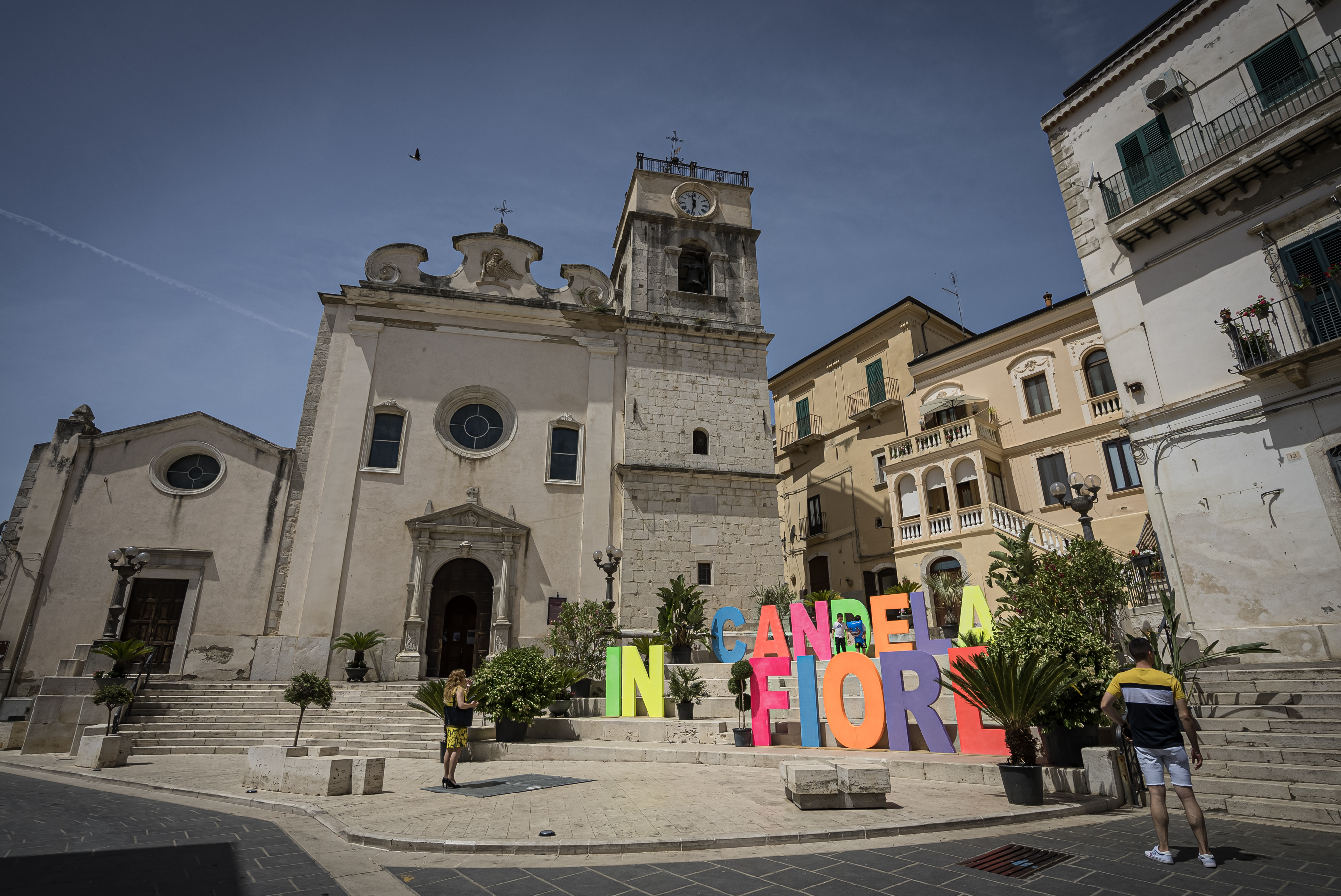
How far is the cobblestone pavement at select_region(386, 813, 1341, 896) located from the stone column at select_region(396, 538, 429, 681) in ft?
43.4

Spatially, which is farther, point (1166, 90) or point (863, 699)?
point (1166, 90)

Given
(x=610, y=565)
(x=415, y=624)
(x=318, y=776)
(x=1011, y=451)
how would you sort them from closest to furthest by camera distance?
1. (x=318, y=776)
2. (x=610, y=565)
3. (x=415, y=624)
4. (x=1011, y=451)

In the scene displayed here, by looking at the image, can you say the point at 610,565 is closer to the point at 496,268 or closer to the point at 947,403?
the point at 496,268

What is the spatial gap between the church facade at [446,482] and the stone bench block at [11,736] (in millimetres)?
2578

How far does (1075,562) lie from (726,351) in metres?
13.5

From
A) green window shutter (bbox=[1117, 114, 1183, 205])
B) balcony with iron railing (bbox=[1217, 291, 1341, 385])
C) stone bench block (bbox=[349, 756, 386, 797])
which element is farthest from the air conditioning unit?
stone bench block (bbox=[349, 756, 386, 797])

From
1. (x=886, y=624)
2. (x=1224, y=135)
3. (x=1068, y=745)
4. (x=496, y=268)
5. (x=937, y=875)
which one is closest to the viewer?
(x=937, y=875)

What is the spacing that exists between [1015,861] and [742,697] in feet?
23.1

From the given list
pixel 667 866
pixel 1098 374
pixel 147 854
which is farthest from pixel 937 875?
pixel 1098 374

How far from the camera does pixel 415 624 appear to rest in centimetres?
1756

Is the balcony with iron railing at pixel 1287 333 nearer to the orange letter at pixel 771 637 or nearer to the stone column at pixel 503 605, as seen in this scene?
the orange letter at pixel 771 637

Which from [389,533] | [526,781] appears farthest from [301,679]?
[389,533]

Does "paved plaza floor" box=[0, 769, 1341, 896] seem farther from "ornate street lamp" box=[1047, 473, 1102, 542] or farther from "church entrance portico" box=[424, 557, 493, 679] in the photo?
"church entrance portico" box=[424, 557, 493, 679]

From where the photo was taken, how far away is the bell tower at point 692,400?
1994 centimetres
